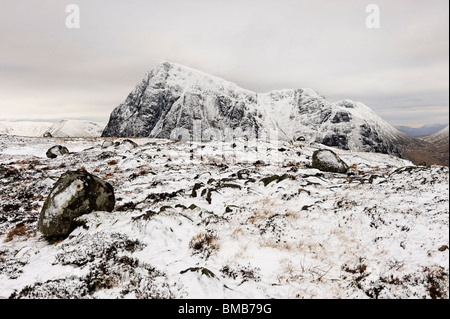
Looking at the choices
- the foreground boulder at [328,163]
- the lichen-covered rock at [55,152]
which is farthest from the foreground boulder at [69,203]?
the lichen-covered rock at [55,152]

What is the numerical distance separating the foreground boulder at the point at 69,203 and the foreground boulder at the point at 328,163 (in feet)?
69.2

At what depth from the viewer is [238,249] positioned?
8312 millimetres

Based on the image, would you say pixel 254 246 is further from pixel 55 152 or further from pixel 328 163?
pixel 55 152

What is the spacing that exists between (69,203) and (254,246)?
29.5 feet

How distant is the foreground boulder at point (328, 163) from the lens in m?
23.6

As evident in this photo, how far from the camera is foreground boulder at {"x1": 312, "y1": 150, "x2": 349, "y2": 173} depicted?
2364 cm

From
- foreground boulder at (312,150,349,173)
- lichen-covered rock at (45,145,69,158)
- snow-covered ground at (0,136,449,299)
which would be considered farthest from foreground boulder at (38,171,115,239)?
lichen-covered rock at (45,145,69,158)

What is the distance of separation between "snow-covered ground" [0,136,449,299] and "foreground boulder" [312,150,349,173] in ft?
26.8

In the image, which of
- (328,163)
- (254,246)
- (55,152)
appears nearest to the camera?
(254,246)

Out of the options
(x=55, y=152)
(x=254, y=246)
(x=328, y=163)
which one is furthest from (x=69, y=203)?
(x=55, y=152)

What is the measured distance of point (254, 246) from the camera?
8508 millimetres
